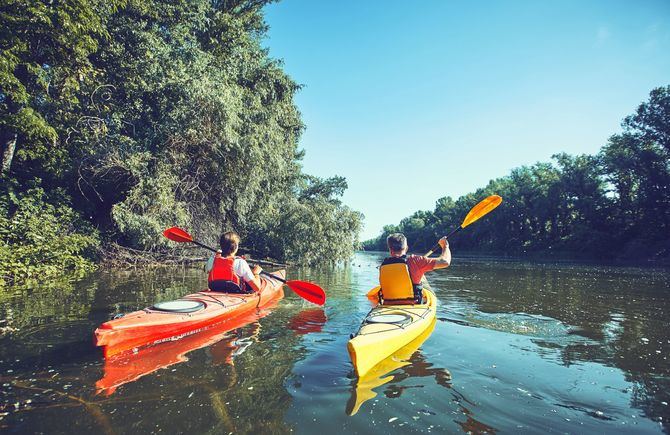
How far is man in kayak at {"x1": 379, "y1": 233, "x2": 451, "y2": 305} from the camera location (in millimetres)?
5188

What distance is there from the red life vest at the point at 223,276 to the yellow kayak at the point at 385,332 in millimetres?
2632

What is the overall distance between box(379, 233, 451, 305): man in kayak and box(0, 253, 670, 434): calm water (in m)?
0.71

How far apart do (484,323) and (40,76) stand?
1329 cm

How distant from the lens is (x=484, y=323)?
6203 mm

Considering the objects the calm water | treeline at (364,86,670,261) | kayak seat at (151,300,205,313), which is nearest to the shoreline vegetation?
the calm water

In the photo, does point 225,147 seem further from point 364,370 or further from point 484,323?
point 364,370

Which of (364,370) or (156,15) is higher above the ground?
(156,15)

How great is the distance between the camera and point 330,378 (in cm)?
361

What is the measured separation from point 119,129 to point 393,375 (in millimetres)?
12708

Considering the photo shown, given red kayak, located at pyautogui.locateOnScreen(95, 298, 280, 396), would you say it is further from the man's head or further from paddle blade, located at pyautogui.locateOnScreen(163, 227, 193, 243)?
paddle blade, located at pyautogui.locateOnScreen(163, 227, 193, 243)

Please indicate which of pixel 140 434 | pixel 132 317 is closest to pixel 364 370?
pixel 140 434

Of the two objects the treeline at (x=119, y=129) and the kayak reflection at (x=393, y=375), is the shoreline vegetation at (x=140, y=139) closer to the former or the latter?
the treeline at (x=119, y=129)

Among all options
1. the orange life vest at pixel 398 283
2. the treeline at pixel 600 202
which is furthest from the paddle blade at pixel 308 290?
the treeline at pixel 600 202

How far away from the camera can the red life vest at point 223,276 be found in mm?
6176
